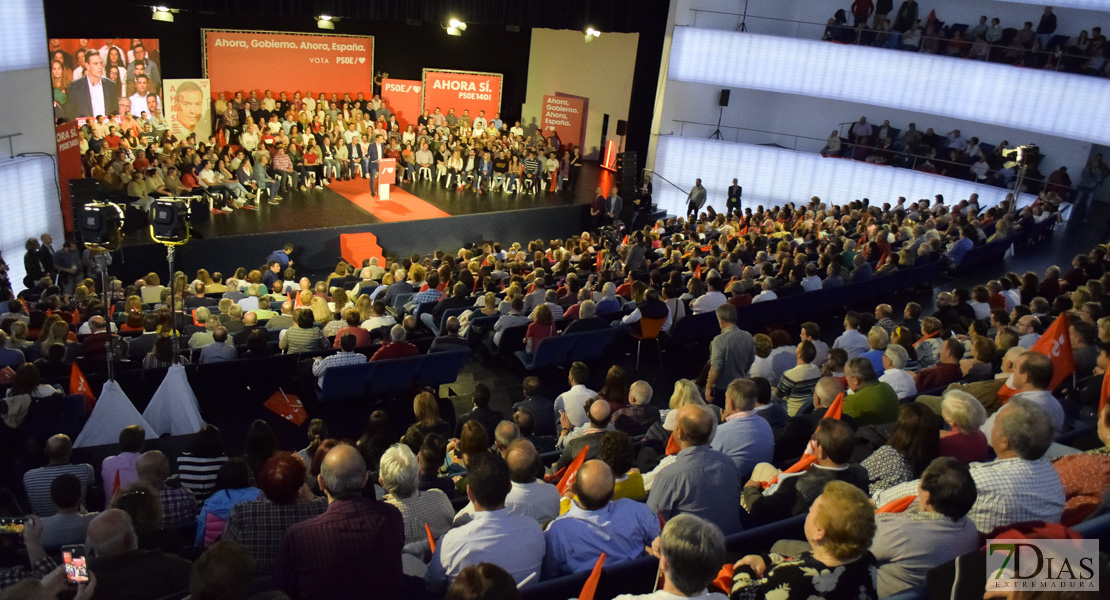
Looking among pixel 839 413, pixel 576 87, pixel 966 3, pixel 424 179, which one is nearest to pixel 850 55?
pixel 966 3

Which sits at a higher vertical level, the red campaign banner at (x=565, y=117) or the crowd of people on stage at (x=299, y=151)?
the red campaign banner at (x=565, y=117)

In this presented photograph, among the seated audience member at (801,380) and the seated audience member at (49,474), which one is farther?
the seated audience member at (801,380)

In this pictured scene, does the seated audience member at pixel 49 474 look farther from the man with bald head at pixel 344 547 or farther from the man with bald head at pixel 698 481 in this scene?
the man with bald head at pixel 698 481

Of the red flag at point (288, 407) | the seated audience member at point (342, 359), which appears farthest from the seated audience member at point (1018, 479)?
the red flag at point (288, 407)

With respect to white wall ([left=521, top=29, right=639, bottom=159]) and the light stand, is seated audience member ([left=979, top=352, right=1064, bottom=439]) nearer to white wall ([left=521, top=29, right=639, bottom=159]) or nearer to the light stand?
the light stand

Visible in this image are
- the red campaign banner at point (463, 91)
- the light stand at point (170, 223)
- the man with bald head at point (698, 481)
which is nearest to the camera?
the man with bald head at point (698, 481)

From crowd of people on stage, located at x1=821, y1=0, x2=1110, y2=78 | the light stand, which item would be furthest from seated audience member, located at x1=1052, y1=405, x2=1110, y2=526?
crowd of people on stage, located at x1=821, y1=0, x2=1110, y2=78

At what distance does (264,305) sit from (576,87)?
13.6 m

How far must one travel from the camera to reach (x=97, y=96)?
15.1 meters

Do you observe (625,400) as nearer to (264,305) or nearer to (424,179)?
(264,305)

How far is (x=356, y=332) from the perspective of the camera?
7.62m

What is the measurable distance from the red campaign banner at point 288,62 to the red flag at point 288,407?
40.5 feet

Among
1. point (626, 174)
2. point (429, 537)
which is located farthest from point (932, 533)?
point (626, 174)

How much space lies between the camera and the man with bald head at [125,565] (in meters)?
3.05
